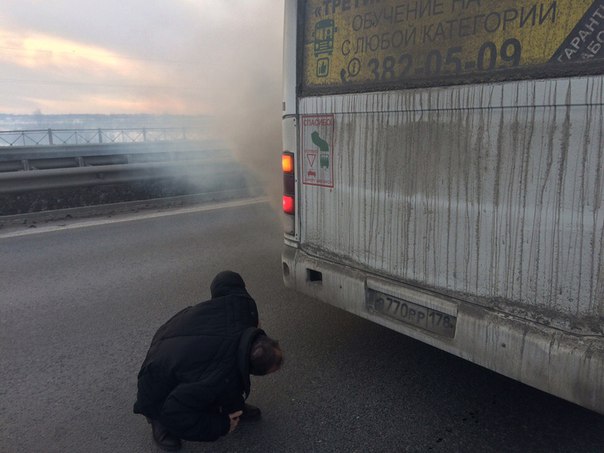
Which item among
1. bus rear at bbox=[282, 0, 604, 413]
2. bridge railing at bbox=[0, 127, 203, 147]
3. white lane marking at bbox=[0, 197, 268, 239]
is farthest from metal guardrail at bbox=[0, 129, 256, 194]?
bus rear at bbox=[282, 0, 604, 413]

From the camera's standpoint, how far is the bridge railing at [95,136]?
61.4 feet

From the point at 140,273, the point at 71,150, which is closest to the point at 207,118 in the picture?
the point at 140,273

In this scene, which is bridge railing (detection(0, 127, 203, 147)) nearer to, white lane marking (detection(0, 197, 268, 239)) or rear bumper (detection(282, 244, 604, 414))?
white lane marking (detection(0, 197, 268, 239))

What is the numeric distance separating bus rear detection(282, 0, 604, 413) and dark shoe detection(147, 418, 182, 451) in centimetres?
132

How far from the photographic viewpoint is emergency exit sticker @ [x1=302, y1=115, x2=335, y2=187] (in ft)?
10.3

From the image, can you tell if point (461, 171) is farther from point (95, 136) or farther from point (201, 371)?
point (95, 136)

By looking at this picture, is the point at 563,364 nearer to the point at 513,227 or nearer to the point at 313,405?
the point at 513,227

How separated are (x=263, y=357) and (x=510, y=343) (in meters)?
1.21

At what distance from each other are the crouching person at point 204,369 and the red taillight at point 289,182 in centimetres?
117

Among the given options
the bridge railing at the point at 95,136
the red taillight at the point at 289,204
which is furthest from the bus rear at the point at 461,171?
the bridge railing at the point at 95,136

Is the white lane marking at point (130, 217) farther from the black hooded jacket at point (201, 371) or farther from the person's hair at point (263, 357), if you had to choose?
the person's hair at point (263, 357)

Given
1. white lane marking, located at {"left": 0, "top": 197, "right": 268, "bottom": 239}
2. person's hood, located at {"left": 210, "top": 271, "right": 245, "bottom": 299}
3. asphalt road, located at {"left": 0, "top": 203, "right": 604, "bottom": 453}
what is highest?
person's hood, located at {"left": 210, "top": 271, "right": 245, "bottom": 299}

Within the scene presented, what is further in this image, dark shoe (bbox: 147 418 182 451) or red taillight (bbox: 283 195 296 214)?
red taillight (bbox: 283 195 296 214)

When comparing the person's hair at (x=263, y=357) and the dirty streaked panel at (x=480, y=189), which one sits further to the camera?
the person's hair at (x=263, y=357)
